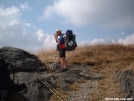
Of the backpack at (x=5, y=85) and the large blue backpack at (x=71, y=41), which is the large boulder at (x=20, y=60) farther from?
the backpack at (x=5, y=85)

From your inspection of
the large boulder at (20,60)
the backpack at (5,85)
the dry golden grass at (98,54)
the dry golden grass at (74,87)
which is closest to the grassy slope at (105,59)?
the dry golden grass at (98,54)

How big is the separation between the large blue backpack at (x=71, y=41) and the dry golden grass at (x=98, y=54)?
5.09 ft

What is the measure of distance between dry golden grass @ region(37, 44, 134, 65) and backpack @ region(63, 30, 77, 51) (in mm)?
1563

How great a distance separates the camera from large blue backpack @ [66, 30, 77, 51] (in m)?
8.76

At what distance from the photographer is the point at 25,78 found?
7.50 meters

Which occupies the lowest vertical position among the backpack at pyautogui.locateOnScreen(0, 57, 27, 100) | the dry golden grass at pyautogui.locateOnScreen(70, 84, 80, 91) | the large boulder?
the dry golden grass at pyautogui.locateOnScreen(70, 84, 80, 91)

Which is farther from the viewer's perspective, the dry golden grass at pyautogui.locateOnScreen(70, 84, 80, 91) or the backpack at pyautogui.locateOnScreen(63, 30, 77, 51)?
the backpack at pyautogui.locateOnScreen(63, 30, 77, 51)

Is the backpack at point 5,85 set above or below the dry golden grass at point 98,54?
below

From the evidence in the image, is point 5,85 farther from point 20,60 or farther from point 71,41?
point 71,41

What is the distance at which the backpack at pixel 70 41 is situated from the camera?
8.75m

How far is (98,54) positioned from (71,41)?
3304mm

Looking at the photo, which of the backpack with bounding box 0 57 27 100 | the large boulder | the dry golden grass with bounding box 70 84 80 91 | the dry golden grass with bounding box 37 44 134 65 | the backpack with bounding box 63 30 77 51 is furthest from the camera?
the dry golden grass with bounding box 37 44 134 65

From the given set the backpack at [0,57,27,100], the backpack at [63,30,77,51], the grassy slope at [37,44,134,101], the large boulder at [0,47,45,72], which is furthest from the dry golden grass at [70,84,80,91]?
the backpack at [0,57,27,100]

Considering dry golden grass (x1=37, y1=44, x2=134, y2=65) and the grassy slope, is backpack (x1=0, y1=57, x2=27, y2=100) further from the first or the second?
dry golden grass (x1=37, y1=44, x2=134, y2=65)
